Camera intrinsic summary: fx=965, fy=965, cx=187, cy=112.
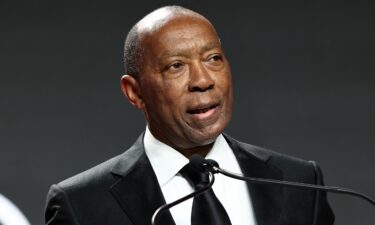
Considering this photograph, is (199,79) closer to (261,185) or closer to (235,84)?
(261,185)

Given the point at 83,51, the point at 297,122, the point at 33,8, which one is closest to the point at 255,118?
the point at 297,122

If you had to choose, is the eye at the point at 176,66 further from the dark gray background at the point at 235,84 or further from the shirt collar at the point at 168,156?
the dark gray background at the point at 235,84

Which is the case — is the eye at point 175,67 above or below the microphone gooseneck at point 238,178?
above

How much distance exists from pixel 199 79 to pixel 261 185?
0.24 m

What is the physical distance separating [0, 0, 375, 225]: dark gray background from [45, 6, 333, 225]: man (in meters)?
0.74

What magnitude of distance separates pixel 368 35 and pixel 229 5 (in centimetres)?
38

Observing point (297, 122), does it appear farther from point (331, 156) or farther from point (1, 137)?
point (1, 137)

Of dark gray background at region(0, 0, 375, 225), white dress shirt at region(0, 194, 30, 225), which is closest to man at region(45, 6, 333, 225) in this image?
white dress shirt at region(0, 194, 30, 225)

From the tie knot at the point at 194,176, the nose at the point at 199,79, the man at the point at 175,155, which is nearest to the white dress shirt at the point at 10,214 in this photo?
the man at the point at 175,155

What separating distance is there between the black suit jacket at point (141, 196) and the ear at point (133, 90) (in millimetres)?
78

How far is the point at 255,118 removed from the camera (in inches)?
98.7

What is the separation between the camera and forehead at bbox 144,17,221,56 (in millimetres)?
1640

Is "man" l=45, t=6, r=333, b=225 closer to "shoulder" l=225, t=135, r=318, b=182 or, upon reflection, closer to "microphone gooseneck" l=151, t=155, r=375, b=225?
"shoulder" l=225, t=135, r=318, b=182

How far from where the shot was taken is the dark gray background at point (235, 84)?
246 cm
